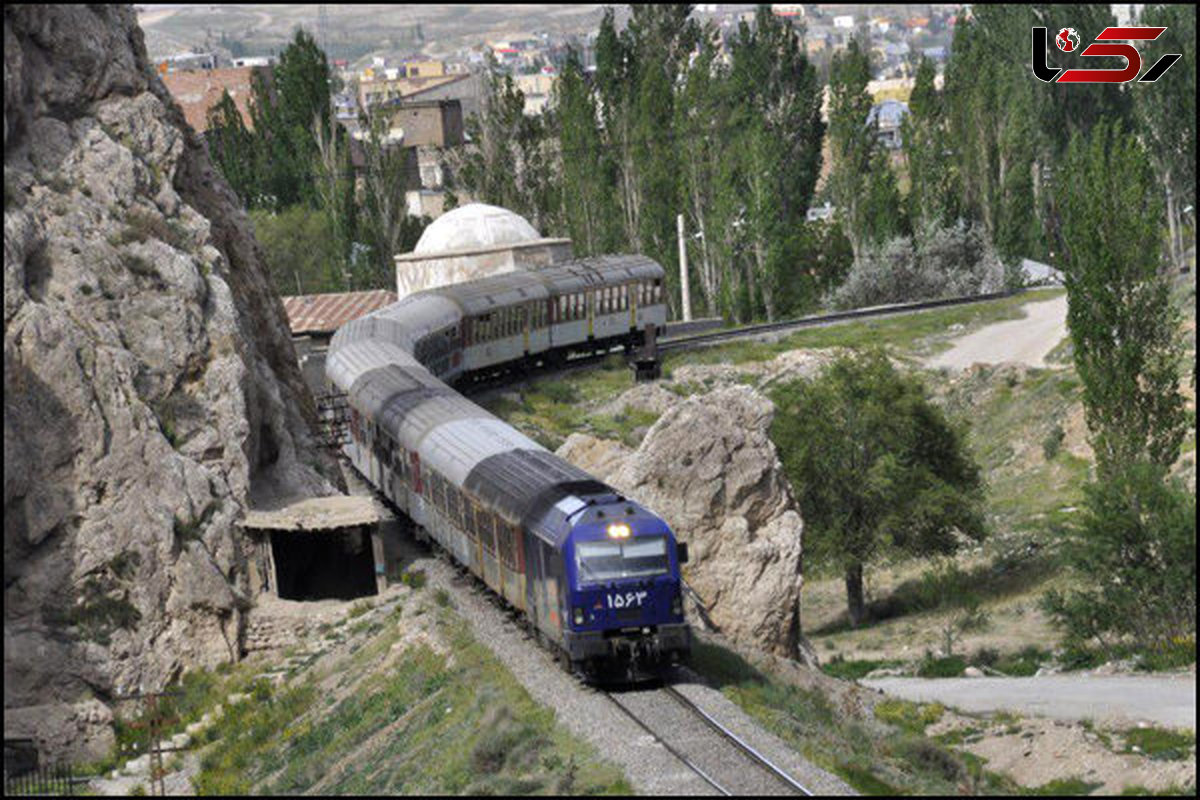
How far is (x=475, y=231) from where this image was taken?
8062cm

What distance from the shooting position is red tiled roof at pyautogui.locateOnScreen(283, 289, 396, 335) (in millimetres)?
71750

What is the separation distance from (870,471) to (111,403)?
859 inches

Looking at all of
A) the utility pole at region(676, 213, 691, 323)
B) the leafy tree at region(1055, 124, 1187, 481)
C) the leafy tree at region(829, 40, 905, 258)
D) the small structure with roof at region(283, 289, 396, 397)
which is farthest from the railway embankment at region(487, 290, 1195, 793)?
the utility pole at region(676, 213, 691, 323)

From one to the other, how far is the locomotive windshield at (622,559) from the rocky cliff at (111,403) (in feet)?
31.8

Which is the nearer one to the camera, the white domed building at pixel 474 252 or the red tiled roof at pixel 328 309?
the red tiled roof at pixel 328 309

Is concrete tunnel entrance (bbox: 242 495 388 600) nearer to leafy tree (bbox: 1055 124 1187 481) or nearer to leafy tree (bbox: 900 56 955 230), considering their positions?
leafy tree (bbox: 1055 124 1187 481)

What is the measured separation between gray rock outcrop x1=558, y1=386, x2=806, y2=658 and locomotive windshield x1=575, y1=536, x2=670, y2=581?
7.96 m

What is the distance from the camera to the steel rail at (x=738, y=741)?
23875mm

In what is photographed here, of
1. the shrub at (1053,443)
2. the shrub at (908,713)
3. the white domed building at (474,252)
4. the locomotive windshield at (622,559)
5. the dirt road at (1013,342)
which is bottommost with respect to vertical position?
the shrub at (1053,443)

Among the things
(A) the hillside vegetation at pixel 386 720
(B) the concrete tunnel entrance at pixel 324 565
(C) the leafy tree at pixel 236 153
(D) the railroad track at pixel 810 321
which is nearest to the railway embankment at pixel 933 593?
(D) the railroad track at pixel 810 321

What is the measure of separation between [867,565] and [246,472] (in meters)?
24.3

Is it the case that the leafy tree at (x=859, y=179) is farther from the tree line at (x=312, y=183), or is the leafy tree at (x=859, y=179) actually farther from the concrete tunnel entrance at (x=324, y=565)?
the concrete tunnel entrance at (x=324, y=565)

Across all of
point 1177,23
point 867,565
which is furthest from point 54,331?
point 1177,23

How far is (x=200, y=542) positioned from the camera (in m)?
36.4
